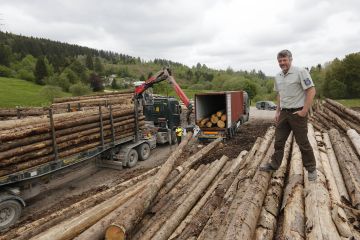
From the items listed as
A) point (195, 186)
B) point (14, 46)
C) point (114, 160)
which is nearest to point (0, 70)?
point (14, 46)

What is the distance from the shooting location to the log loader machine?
15.9 m

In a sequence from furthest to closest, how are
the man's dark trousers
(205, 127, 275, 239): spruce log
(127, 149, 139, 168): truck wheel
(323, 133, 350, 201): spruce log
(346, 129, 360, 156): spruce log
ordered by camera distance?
(127, 149, 139, 168): truck wheel < (346, 129, 360, 156): spruce log < (323, 133, 350, 201): spruce log < the man's dark trousers < (205, 127, 275, 239): spruce log

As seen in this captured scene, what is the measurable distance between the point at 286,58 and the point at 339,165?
12.0 ft

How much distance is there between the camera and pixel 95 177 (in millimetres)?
11188

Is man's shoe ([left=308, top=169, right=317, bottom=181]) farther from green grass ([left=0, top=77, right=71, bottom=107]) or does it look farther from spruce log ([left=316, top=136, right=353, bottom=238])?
green grass ([left=0, top=77, right=71, bottom=107])

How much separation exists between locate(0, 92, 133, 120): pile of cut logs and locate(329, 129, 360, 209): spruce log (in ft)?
29.2

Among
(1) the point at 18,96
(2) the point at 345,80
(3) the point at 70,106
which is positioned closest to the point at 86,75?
(1) the point at 18,96

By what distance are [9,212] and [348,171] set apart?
8.36 metres

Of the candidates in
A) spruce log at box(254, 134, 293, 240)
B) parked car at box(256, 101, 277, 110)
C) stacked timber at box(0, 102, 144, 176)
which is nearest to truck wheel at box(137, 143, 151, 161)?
stacked timber at box(0, 102, 144, 176)

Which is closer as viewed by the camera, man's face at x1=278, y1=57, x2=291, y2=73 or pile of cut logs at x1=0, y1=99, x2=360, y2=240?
pile of cut logs at x1=0, y1=99, x2=360, y2=240

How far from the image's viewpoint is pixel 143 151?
13.5 m

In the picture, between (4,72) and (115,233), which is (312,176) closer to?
(115,233)

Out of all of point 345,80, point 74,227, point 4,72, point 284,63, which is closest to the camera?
point 74,227

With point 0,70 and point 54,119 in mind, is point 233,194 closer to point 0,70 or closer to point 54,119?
point 54,119
